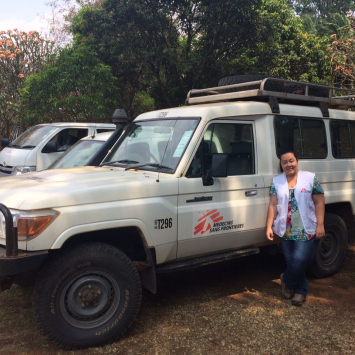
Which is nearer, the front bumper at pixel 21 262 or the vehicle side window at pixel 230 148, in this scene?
the front bumper at pixel 21 262

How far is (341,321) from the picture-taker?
4.11 m

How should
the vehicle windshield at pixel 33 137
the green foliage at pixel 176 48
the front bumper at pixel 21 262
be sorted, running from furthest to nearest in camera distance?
1. the green foliage at pixel 176 48
2. the vehicle windshield at pixel 33 137
3. the front bumper at pixel 21 262

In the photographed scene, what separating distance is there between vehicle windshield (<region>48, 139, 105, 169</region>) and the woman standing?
363 centimetres

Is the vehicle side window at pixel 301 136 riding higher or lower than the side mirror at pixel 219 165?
higher

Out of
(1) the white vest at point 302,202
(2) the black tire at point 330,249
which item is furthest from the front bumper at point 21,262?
(2) the black tire at point 330,249

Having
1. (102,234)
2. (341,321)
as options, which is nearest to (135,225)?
(102,234)

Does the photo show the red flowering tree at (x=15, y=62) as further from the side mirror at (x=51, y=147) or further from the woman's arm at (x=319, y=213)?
the woman's arm at (x=319, y=213)

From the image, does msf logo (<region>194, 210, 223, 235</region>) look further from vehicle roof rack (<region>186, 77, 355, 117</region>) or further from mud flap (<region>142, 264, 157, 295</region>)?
vehicle roof rack (<region>186, 77, 355, 117</region>)

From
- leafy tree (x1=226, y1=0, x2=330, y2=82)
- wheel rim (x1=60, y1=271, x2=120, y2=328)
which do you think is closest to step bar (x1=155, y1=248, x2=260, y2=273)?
wheel rim (x1=60, y1=271, x2=120, y2=328)

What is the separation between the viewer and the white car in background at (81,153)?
7.12 metres

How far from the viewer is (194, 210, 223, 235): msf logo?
4.10 m

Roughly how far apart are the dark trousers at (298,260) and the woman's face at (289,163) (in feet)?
2.44

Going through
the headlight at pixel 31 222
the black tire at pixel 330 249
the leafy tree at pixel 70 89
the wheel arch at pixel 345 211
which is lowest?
the black tire at pixel 330 249

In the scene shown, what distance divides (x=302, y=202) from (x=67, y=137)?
6.65m
